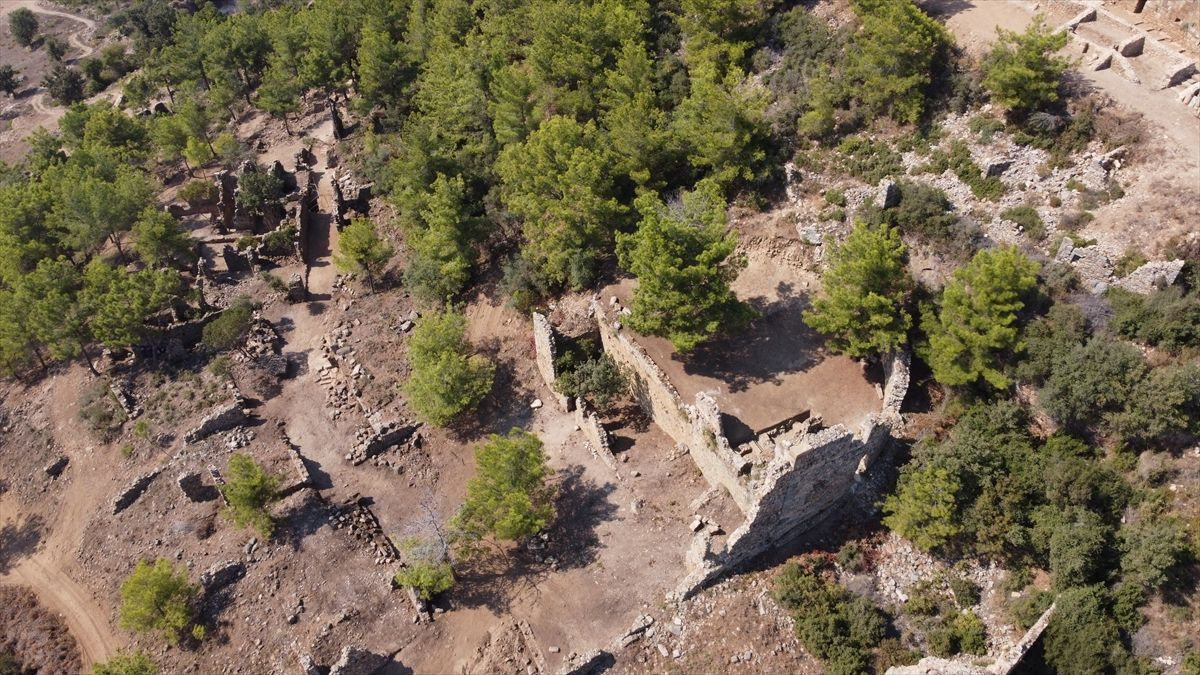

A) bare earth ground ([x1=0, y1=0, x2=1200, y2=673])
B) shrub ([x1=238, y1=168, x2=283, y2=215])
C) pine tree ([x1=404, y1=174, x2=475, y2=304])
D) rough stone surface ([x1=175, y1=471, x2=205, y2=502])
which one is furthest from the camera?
shrub ([x1=238, y1=168, x2=283, y2=215])

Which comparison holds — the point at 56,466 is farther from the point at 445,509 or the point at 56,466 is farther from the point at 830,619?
the point at 830,619

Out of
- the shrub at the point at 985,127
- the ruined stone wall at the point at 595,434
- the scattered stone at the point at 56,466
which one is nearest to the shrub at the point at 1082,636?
the ruined stone wall at the point at 595,434

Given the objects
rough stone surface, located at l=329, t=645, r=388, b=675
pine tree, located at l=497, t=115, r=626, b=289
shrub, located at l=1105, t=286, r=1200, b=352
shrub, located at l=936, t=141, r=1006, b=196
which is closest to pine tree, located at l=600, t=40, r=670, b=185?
pine tree, located at l=497, t=115, r=626, b=289

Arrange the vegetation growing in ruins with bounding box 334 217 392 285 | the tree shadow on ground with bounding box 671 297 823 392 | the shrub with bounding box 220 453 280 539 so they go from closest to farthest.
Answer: the shrub with bounding box 220 453 280 539 < the tree shadow on ground with bounding box 671 297 823 392 < the vegetation growing in ruins with bounding box 334 217 392 285

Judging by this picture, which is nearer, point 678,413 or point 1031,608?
point 1031,608

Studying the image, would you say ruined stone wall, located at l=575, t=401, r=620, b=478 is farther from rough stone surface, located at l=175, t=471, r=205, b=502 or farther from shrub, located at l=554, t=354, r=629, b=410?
rough stone surface, located at l=175, t=471, r=205, b=502

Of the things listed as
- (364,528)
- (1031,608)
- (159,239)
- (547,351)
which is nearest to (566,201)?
(547,351)
